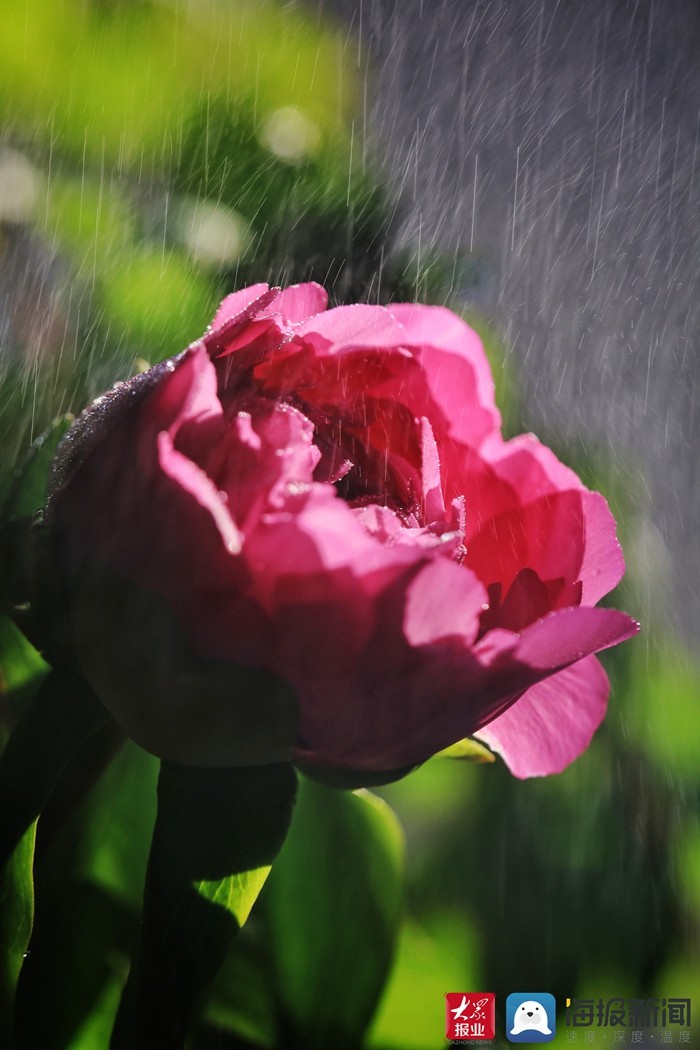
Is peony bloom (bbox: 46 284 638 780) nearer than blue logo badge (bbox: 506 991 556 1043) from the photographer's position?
Yes

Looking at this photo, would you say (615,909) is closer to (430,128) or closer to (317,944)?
(317,944)

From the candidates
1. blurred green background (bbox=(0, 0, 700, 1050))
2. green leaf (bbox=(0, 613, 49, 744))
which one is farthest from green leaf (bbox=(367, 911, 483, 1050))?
green leaf (bbox=(0, 613, 49, 744))

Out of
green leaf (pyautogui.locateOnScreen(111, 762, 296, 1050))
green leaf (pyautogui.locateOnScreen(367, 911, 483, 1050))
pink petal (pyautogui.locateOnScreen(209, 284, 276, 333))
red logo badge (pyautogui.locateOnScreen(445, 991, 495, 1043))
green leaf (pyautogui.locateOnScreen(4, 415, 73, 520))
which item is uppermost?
pink petal (pyautogui.locateOnScreen(209, 284, 276, 333))

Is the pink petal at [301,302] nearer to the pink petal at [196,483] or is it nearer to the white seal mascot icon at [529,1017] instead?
the pink petal at [196,483]

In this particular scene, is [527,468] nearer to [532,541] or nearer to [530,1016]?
[532,541]

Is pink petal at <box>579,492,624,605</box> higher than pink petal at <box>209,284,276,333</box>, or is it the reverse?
pink petal at <box>209,284,276,333</box>

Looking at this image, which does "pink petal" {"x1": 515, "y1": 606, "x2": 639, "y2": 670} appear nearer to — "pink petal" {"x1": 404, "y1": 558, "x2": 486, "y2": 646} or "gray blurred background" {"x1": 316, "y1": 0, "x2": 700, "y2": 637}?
"pink petal" {"x1": 404, "y1": 558, "x2": 486, "y2": 646}

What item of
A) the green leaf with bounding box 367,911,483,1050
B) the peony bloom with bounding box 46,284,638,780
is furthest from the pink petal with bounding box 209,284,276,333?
the green leaf with bounding box 367,911,483,1050

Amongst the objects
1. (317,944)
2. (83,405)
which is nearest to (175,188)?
(83,405)
